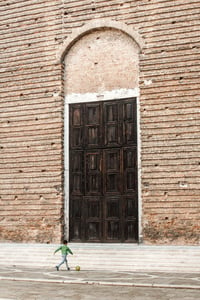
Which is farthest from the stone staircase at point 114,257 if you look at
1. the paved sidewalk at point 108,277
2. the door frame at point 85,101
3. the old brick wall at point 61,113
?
the door frame at point 85,101

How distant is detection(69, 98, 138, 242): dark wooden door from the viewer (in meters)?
12.5

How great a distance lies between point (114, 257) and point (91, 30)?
19.2ft

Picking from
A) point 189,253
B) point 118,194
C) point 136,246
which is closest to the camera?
Result: point 189,253

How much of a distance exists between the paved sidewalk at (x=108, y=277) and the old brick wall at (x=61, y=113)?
1.81 metres

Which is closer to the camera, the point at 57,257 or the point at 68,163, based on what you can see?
the point at 57,257

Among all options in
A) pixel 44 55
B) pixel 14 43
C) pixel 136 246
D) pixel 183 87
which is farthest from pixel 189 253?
pixel 14 43

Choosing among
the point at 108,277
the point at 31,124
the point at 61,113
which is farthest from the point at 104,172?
the point at 108,277

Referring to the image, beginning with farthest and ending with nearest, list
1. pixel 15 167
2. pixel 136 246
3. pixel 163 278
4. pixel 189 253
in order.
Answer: pixel 15 167 → pixel 136 246 → pixel 189 253 → pixel 163 278

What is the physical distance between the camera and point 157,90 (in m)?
12.2

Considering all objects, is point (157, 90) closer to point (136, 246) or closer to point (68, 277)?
point (136, 246)

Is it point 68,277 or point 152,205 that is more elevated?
point 152,205

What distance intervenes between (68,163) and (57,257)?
2515mm

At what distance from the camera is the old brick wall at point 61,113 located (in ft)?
38.5

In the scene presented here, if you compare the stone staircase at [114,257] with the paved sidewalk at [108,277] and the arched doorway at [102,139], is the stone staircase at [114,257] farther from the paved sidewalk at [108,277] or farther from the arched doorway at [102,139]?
the arched doorway at [102,139]
